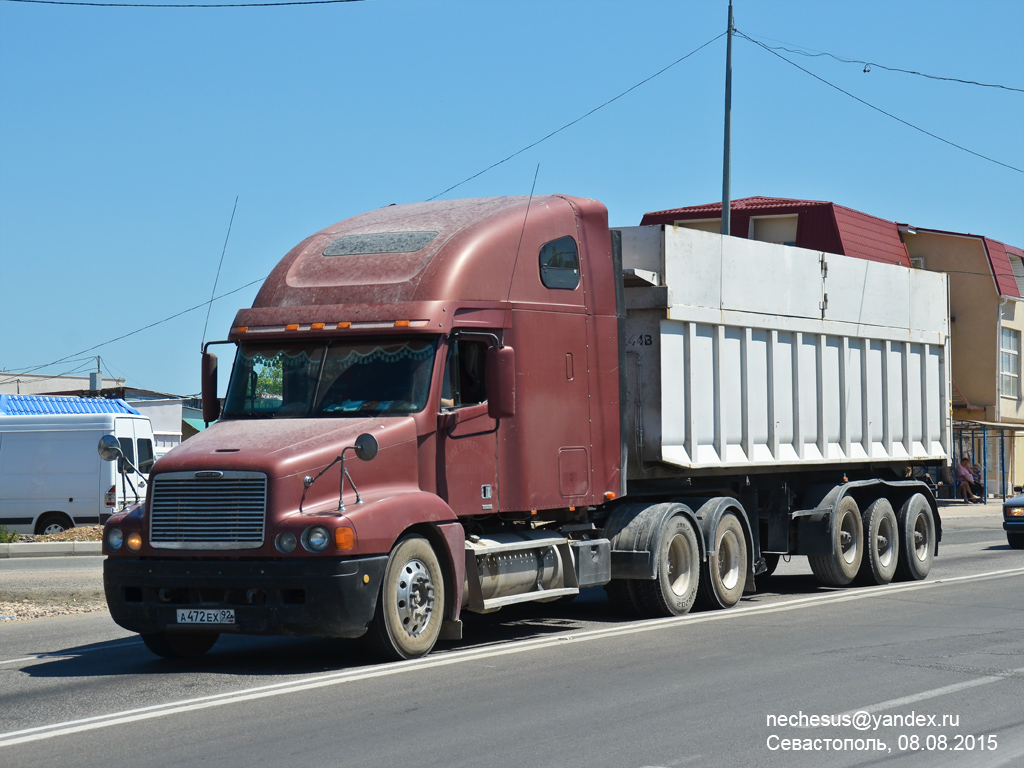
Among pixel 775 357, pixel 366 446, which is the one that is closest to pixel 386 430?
pixel 366 446

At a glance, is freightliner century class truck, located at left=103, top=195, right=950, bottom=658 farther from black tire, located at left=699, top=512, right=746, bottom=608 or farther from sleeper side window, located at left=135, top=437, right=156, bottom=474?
sleeper side window, located at left=135, top=437, right=156, bottom=474

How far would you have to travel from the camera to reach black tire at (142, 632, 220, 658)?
10.2 metres

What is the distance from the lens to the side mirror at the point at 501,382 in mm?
10484

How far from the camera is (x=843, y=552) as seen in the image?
15891 millimetres

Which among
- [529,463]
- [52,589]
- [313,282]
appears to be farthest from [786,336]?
Answer: [52,589]

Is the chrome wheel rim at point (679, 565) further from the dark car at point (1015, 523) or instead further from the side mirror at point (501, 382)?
the dark car at point (1015, 523)

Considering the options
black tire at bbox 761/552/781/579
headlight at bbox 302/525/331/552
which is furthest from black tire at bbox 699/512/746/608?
headlight at bbox 302/525/331/552

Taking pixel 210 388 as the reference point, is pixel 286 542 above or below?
below

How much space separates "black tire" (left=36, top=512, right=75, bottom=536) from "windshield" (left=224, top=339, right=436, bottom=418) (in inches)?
699

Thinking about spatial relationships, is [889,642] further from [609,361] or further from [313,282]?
[313,282]

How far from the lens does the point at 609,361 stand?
1252 cm

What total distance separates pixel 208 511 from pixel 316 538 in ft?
2.84

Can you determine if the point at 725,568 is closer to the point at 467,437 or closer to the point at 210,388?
the point at 467,437

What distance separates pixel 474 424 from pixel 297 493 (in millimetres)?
1906
